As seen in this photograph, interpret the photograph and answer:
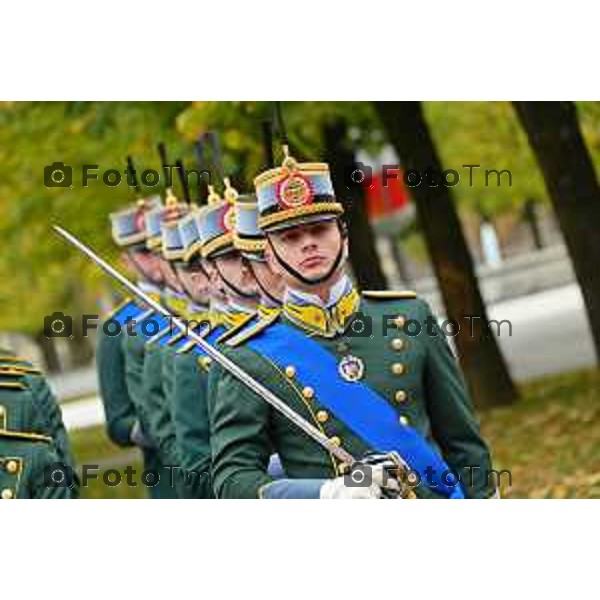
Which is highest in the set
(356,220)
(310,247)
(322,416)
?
(356,220)

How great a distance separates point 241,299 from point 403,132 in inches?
261

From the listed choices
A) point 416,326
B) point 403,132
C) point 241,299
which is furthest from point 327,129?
point 416,326

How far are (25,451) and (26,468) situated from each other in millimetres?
76

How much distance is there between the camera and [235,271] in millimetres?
7332

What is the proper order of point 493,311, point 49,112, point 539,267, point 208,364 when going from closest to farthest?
point 208,364, point 49,112, point 493,311, point 539,267

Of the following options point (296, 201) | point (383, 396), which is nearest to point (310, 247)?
point (296, 201)

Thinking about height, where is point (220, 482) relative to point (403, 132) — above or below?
below

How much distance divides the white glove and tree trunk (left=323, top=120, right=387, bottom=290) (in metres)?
6.09

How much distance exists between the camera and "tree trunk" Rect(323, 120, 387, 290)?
1274cm

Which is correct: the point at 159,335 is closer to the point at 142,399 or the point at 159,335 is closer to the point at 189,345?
the point at 142,399

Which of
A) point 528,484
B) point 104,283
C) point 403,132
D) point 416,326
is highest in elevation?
point 403,132

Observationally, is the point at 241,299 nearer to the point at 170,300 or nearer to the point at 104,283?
the point at 170,300

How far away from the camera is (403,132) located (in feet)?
44.8

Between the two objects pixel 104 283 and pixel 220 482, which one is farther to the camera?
pixel 104 283
